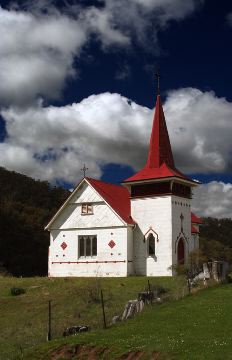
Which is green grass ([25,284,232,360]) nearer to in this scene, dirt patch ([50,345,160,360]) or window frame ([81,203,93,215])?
dirt patch ([50,345,160,360])

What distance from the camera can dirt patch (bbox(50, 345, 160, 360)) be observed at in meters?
16.5

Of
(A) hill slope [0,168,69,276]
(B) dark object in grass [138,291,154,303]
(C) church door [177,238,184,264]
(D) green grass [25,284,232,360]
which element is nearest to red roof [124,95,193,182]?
(C) church door [177,238,184,264]

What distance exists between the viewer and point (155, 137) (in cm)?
4312

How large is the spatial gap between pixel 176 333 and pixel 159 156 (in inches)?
980

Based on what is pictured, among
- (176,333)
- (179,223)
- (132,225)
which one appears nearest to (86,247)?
(132,225)

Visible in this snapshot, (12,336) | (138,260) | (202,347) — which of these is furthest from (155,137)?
(202,347)

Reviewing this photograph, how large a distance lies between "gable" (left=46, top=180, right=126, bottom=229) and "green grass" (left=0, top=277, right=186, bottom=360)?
15.4 feet

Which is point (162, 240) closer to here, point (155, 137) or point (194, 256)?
point (194, 256)

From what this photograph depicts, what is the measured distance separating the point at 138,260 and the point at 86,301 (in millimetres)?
10379

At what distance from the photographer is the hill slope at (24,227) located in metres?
61.9

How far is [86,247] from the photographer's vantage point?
41.6 m

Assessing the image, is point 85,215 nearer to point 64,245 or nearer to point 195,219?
point 64,245

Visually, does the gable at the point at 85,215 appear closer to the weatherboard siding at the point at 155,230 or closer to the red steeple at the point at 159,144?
the weatherboard siding at the point at 155,230

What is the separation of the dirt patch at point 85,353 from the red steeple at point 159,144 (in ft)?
80.6
